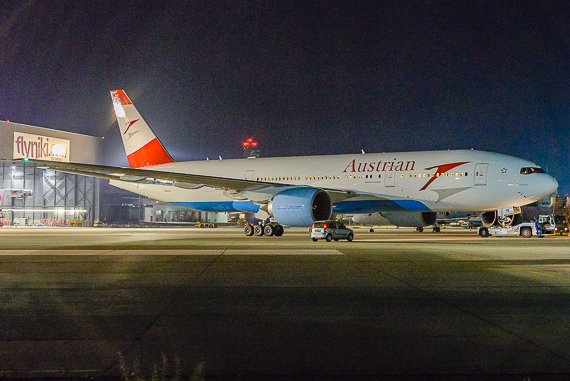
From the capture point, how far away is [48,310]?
6.70 meters

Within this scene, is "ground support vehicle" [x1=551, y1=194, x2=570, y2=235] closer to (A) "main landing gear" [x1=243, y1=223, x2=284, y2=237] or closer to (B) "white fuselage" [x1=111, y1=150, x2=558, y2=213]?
(B) "white fuselage" [x1=111, y1=150, x2=558, y2=213]

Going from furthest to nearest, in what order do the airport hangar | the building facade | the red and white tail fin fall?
the building facade → the airport hangar → the red and white tail fin

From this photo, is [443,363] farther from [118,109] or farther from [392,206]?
Result: [118,109]

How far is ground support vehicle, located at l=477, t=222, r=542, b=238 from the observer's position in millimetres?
29509

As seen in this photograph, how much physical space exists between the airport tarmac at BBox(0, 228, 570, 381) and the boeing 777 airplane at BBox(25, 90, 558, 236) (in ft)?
39.1

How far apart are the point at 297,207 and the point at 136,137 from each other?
1516cm

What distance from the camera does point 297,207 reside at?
2220 cm

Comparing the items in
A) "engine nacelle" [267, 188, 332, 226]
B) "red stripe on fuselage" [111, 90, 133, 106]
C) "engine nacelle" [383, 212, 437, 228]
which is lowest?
"engine nacelle" [383, 212, 437, 228]

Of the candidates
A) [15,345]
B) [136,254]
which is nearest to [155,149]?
[136,254]

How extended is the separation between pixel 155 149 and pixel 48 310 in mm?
27558

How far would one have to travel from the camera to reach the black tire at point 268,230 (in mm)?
27467

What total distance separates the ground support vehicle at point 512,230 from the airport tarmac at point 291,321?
18379 millimetres

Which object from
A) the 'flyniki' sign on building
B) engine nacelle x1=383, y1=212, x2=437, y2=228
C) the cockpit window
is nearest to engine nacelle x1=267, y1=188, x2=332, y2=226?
engine nacelle x1=383, y1=212, x2=437, y2=228

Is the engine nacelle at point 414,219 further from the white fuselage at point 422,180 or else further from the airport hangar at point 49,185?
the airport hangar at point 49,185
